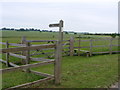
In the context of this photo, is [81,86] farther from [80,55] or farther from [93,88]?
[80,55]

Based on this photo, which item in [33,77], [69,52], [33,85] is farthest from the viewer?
[69,52]

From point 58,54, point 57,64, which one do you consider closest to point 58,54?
point 58,54

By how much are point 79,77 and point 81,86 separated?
0.85 meters

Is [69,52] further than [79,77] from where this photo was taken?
Yes

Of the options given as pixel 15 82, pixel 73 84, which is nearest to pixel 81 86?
pixel 73 84

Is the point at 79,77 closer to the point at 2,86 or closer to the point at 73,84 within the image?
the point at 73,84

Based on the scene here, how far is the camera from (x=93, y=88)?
13.5ft

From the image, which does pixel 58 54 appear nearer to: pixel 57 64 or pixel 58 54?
pixel 58 54

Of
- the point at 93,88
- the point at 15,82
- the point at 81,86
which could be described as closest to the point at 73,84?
the point at 81,86

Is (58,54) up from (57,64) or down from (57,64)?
up

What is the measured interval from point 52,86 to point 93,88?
107 cm

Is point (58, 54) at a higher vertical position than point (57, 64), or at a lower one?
higher

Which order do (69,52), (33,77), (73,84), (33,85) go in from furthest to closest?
(69,52), (33,77), (73,84), (33,85)

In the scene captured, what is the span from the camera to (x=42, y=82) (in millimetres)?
4270
